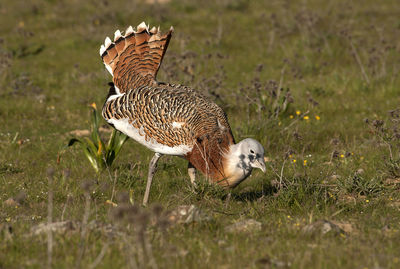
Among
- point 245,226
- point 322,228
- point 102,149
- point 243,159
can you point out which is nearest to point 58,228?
point 245,226

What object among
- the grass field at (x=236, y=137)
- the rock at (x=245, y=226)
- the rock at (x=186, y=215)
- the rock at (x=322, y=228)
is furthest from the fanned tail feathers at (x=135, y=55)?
the rock at (x=322, y=228)

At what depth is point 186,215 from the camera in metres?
4.41

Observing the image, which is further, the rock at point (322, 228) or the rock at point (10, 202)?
the rock at point (10, 202)

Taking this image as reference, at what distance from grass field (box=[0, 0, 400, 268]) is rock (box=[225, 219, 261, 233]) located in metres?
0.02

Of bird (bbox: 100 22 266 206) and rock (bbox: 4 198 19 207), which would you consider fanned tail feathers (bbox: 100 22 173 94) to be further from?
rock (bbox: 4 198 19 207)

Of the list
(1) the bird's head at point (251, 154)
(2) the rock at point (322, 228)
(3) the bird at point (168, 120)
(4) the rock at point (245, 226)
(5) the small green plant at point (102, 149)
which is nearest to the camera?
(2) the rock at point (322, 228)

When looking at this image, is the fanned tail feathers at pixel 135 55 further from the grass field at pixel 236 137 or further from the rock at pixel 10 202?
the rock at pixel 10 202

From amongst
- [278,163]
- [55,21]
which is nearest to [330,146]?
[278,163]

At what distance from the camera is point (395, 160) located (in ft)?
20.3

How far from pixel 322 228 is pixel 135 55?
339 cm

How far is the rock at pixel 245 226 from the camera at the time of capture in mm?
4331

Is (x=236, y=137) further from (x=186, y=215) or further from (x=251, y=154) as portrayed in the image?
(x=186, y=215)

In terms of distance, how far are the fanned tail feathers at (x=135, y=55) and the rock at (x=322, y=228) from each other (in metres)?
2.90

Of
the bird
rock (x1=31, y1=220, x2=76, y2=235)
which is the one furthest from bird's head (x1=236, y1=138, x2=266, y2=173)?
rock (x1=31, y1=220, x2=76, y2=235)
